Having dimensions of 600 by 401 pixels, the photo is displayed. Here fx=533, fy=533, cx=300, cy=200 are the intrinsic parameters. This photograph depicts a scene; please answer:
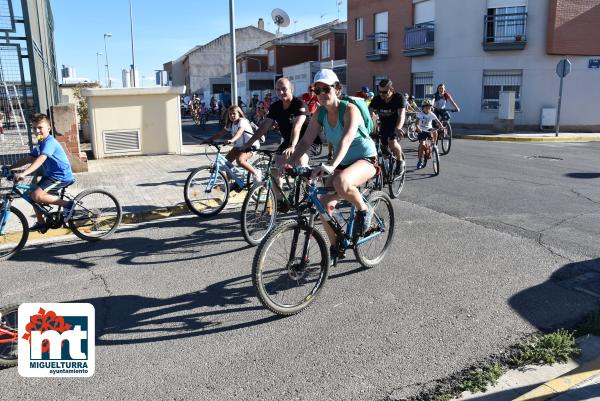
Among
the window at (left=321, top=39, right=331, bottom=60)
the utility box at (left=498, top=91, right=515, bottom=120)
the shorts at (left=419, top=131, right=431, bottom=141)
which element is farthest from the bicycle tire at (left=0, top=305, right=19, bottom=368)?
the window at (left=321, top=39, right=331, bottom=60)

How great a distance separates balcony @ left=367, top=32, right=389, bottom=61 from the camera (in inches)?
1233

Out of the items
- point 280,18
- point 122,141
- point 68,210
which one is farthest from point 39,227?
point 280,18

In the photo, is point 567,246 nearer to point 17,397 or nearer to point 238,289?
point 238,289

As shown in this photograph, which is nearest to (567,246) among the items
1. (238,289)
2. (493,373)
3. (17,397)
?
(493,373)

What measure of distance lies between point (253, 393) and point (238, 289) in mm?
1754

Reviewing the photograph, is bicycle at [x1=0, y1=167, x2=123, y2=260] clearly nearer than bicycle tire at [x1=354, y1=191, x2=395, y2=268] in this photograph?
No

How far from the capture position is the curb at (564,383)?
10.4 ft

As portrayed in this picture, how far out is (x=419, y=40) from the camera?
92.2ft

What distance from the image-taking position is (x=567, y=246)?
613cm

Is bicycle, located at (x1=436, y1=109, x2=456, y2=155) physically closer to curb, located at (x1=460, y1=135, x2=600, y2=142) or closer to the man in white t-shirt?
the man in white t-shirt

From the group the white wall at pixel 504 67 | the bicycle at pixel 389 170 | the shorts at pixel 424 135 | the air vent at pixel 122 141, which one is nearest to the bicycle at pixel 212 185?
the bicycle at pixel 389 170

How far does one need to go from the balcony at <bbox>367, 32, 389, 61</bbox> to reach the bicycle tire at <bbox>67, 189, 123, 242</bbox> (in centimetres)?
2675

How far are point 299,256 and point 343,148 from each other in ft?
3.23

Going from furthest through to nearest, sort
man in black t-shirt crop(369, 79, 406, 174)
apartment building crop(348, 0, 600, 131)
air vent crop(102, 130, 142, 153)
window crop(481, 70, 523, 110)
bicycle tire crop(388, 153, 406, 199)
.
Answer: window crop(481, 70, 523, 110) < apartment building crop(348, 0, 600, 131) < air vent crop(102, 130, 142, 153) < bicycle tire crop(388, 153, 406, 199) < man in black t-shirt crop(369, 79, 406, 174)
